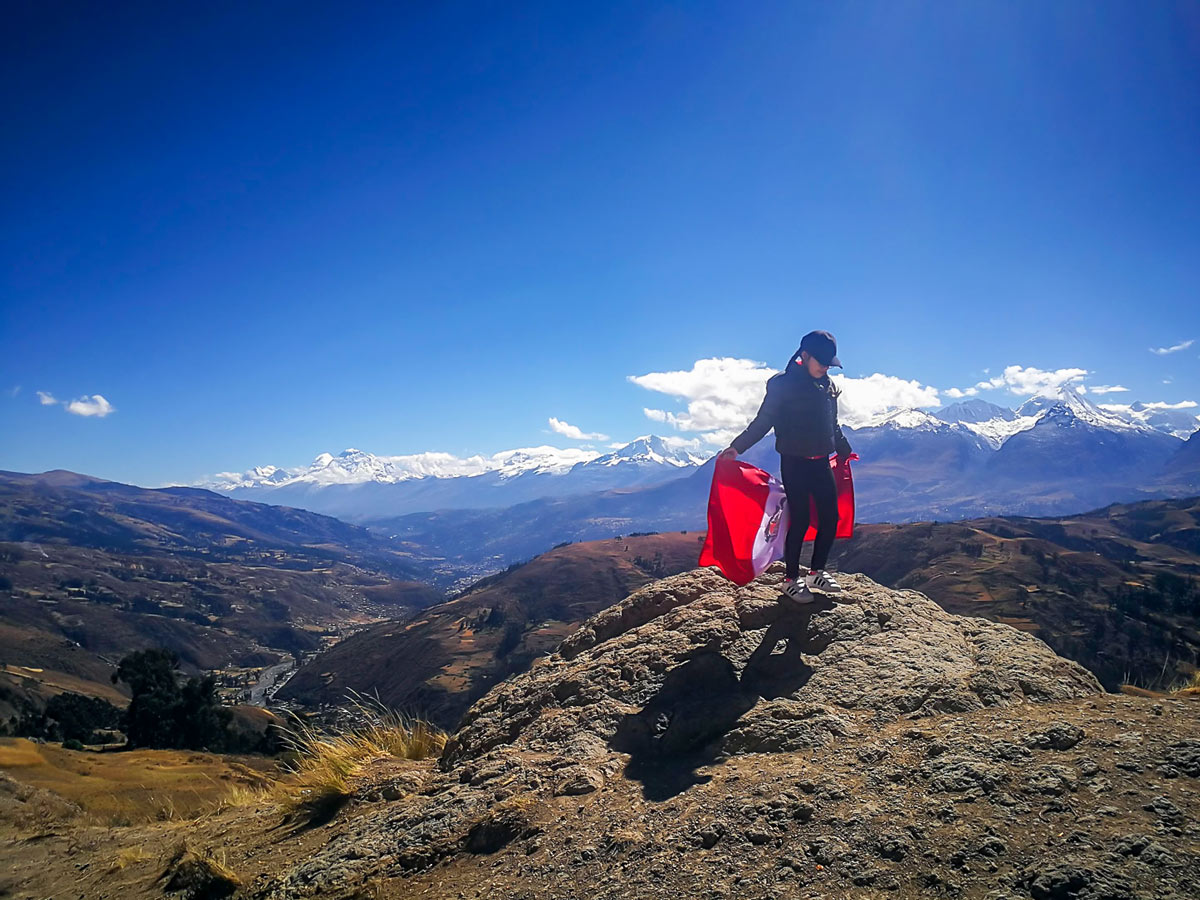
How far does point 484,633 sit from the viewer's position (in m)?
116

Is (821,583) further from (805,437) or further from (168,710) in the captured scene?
(168,710)

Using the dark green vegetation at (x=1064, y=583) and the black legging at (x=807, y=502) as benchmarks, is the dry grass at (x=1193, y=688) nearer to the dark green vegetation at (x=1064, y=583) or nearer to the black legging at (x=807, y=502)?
the black legging at (x=807, y=502)

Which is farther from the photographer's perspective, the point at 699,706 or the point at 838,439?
the point at 838,439

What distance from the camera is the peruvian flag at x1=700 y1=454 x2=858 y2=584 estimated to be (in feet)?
23.9

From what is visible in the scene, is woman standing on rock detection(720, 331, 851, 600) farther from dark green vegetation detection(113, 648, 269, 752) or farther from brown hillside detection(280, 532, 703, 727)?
brown hillside detection(280, 532, 703, 727)

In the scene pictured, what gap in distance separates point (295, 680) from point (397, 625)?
31789mm

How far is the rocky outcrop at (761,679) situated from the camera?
4.90m

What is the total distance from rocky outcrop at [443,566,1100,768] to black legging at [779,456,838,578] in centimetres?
55

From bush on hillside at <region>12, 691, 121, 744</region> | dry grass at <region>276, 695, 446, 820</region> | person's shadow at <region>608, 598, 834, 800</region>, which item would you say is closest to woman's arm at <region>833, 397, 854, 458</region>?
person's shadow at <region>608, 598, 834, 800</region>

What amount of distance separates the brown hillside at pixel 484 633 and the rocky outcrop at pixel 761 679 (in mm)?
73581

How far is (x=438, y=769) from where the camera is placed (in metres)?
5.88

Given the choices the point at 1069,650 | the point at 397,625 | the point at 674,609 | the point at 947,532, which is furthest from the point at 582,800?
the point at 397,625

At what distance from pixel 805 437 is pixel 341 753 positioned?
5881mm

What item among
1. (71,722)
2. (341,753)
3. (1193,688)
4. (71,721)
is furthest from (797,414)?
(71,721)
